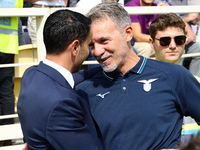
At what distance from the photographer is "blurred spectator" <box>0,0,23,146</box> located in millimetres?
3666

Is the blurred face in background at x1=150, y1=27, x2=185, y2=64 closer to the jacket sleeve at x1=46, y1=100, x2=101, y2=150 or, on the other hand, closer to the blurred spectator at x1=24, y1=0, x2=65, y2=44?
the jacket sleeve at x1=46, y1=100, x2=101, y2=150

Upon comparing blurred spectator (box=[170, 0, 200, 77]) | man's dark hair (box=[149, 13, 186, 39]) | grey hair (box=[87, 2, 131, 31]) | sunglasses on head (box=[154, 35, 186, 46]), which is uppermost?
grey hair (box=[87, 2, 131, 31])

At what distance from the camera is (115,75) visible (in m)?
2.48

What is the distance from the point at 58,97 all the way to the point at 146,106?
725 millimetres

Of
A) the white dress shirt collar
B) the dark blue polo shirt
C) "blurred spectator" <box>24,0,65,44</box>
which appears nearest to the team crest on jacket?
the dark blue polo shirt

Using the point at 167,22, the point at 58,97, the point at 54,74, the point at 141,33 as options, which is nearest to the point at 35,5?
the point at 141,33

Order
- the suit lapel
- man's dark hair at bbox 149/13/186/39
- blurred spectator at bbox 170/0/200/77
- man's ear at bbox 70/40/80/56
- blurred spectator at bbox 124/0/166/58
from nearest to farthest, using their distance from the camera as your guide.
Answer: the suit lapel < man's ear at bbox 70/40/80/56 < man's dark hair at bbox 149/13/186/39 < blurred spectator at bbox 124/0/166/58 < blurred spectator at bbox 170/0/200/77

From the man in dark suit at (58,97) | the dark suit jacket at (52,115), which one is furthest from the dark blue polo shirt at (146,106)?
the dark suit jacket at (52,115)

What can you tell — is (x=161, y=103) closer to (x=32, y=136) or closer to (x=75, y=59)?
(x=75, y=59)

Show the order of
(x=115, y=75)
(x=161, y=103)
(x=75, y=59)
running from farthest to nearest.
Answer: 1. (x=115, y=75)
2. (x=161, y=103)
3. (x=75, y=59)

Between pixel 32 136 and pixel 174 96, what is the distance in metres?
1.04

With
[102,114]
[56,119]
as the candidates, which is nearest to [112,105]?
[102,114]

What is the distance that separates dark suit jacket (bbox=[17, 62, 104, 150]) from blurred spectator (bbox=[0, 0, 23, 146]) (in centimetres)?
186

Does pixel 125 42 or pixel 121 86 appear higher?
pixel 125 42
